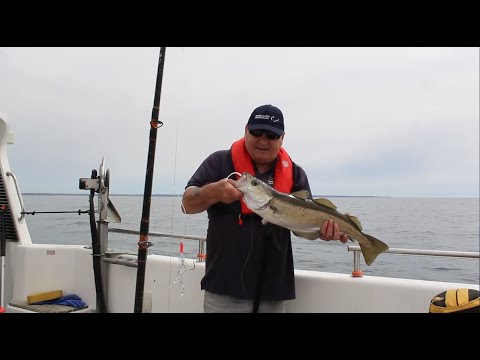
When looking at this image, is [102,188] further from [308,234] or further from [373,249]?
[373,249]

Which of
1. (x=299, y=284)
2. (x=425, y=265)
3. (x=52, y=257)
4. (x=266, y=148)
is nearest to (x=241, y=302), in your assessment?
(x=299, y=284)

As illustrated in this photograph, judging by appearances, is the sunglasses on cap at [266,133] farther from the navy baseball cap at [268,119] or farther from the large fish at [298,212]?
the large fish at [298,212]

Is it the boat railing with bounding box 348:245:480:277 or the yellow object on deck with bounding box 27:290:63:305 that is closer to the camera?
the boat railing with bounding box 348:245:480:277

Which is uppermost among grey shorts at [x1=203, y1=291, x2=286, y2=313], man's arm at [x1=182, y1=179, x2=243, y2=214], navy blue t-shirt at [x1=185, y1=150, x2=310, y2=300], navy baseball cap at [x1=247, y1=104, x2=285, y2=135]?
navy baseball cap at [x1=247, y1=104, x2=285, y2=135]

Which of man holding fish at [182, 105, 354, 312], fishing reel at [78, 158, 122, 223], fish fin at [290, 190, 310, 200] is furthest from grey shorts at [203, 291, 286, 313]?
fishing reel at [78, 158, 122, 223]

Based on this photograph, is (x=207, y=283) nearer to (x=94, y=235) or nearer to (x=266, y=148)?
(x=266, y=148)

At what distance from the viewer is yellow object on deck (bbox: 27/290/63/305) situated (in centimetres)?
502

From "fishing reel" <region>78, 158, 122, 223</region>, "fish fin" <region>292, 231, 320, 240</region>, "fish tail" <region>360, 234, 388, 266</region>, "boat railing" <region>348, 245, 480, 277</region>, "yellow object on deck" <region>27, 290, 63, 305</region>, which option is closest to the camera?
"fish fin" <region>292, 231, 320, 240</region>

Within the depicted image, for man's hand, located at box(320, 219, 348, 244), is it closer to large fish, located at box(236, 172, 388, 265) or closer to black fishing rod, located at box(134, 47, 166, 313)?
large fish, located at box(236, 172, 388, 265)

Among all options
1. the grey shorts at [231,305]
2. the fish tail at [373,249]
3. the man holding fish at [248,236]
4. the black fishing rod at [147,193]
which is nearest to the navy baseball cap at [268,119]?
the man holding fish at [248,236]

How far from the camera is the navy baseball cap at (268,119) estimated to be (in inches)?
125

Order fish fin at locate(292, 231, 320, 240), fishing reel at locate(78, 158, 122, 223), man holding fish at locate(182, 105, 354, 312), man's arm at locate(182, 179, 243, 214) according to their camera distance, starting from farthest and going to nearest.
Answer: fishing reel at locate(78, 158, 122, 223) → fish fin at locate(292, 231, 320, 240) → man holding fish at locate(182, 105, 354, 312) → man's arm at locate(182, 179, 243, 214)
